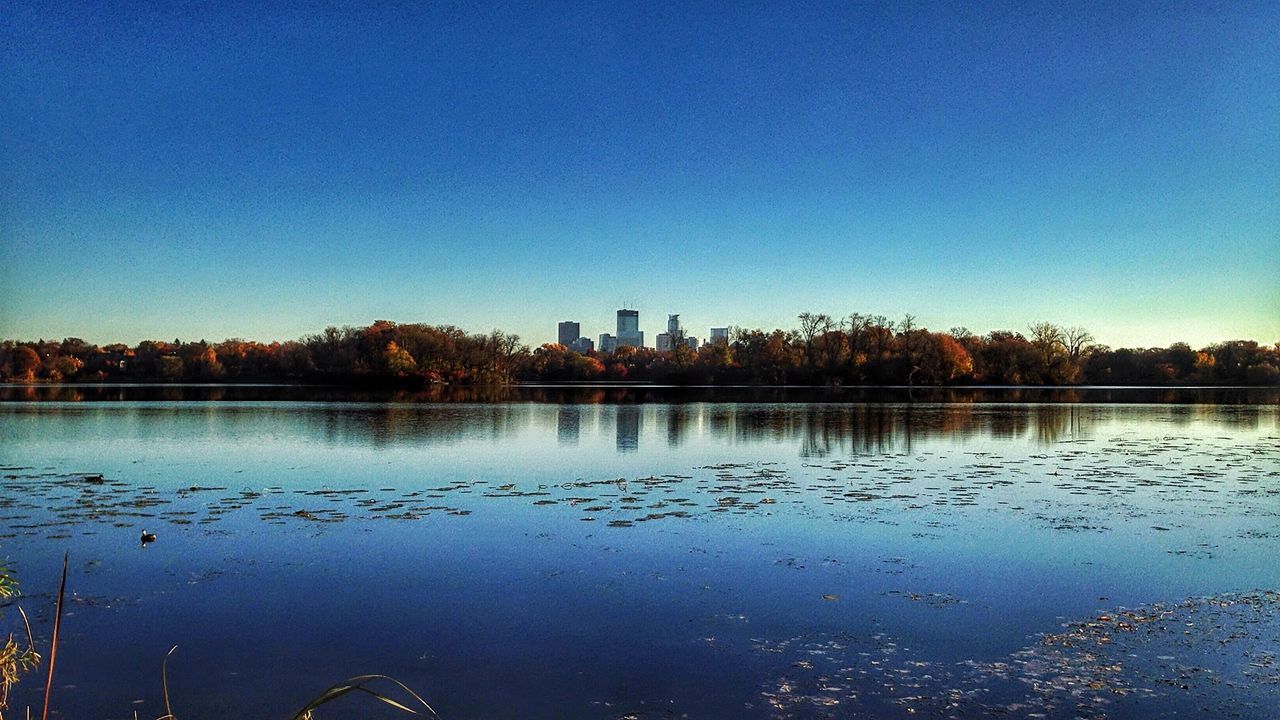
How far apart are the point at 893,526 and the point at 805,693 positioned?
21.5 feet

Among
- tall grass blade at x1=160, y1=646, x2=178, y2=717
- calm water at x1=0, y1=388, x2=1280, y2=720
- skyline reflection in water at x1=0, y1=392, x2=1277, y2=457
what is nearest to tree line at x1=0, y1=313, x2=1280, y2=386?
skyline reflection in water at x1=0, y1=392, x2=1277, y2=457

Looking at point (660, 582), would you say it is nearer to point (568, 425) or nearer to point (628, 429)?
point (628, 429)

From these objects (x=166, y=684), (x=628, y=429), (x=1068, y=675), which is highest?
(x=628, y=429)

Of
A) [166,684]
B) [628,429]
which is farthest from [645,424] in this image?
[166,684]

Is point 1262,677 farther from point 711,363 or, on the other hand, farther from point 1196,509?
point 711,363

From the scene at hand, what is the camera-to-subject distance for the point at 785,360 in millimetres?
100188

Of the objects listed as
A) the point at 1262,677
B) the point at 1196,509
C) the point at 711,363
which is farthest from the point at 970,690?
the point at 711,363

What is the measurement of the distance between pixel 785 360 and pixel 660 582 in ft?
305

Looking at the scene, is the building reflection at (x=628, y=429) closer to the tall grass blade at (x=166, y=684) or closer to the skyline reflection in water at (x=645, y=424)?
the skyline reflection in water at (x=645, y=424)

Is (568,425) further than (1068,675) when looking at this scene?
Yes

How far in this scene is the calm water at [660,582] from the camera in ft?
19.9

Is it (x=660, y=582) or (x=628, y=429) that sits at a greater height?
(x=628, y=429)

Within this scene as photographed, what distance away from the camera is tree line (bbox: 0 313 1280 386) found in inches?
3725

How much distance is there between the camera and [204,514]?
12.8m
